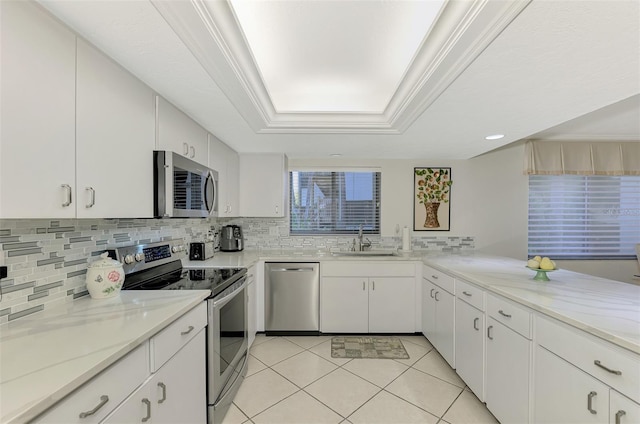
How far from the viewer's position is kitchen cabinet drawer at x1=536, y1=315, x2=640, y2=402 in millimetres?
1008

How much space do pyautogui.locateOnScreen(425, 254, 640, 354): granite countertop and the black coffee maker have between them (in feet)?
7.59

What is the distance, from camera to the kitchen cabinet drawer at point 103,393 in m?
0.75

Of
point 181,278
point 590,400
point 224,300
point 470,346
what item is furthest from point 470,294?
point 181,278

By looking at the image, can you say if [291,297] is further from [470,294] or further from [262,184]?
[470,294]

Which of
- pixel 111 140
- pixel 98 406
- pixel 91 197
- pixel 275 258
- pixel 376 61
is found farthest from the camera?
pixel 275 258

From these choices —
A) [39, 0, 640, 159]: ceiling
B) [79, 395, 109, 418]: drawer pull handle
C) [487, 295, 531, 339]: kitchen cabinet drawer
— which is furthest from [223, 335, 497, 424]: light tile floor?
[39, 0, 640, 159]: ceiling

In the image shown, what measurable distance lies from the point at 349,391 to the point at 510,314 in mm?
1294

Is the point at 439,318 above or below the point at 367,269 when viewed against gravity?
below

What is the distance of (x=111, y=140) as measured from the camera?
4.23 ft

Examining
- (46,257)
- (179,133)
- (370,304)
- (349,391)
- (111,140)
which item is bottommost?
(349,391)

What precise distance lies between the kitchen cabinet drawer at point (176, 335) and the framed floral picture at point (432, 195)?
285 centimetres

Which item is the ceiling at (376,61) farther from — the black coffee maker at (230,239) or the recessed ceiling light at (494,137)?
the black coffee maker at (230,239)

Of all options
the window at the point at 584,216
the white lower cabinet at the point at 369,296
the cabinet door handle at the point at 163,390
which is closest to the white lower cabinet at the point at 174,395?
the cabinet door handle at the point at 163,390

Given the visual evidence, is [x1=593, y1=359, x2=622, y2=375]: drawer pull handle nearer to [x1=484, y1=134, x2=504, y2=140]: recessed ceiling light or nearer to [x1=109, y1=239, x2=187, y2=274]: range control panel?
[x1=484, y1=134, x2=504, y2=140]: recessed ceiling light
